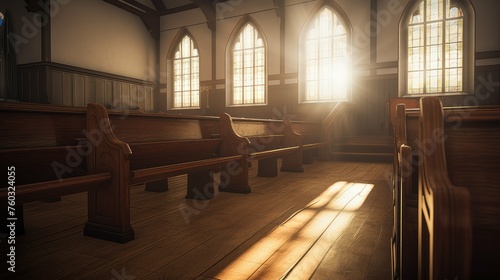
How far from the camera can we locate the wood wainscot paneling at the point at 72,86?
8211 mm

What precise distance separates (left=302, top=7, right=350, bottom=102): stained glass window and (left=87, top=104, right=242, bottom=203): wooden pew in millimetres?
6146

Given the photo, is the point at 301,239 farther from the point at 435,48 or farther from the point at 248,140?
the point at 435,48

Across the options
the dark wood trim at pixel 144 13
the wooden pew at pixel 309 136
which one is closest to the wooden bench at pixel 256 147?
the wooden pew at pixel 309 136

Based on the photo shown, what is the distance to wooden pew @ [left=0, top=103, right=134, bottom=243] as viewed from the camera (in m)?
1.76

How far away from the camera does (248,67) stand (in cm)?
1012

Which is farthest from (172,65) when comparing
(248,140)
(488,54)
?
(488,54)

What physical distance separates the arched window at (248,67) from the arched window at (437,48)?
13.0 feet

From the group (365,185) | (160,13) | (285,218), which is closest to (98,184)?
(285,218)

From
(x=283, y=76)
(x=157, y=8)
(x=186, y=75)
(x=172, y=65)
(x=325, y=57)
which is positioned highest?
(x=157, y=8)

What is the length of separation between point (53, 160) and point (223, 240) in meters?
1.18

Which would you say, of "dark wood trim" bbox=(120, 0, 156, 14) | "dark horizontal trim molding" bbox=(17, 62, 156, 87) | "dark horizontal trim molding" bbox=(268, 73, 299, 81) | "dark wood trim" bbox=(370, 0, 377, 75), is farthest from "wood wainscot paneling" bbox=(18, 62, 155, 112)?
"dark wood trim" bbox=(370, 0, 377, 75)

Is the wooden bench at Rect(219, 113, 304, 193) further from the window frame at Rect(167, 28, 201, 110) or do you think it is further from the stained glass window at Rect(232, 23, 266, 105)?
the window frame at Rect(167, 28, 201, 110)

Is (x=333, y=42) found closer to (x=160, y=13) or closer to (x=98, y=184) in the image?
(x=160, y=13)

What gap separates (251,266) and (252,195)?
1.77 metres
